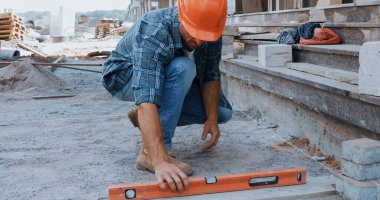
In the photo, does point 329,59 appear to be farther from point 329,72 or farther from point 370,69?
point 370,69

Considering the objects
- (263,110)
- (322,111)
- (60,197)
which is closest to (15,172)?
(60,197)

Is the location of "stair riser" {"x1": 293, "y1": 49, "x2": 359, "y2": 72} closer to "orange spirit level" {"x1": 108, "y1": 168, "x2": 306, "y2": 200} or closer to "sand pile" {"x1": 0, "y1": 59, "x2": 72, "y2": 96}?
"orange spirit level" {"x1": 108, "y1": 168, "x2": 306, "y2": 200}

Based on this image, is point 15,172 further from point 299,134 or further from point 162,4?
point 162,4

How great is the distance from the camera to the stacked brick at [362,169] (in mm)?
2330

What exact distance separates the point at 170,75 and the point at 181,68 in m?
0.08

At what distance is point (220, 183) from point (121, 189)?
1.66 feet

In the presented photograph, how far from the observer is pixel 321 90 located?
3504mm

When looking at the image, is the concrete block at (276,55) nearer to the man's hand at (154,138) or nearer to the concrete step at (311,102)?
the concrete step at (311,102)

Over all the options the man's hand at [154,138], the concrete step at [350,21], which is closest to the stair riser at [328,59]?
the concrete step at [350,21]

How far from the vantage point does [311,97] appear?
3.66 metres

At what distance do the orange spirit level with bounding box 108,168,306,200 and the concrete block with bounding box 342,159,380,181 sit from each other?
0.28 m

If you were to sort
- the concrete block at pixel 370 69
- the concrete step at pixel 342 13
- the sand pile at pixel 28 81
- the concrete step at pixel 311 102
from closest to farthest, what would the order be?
the concrete block at pixel 370 69 < the concrete step at pixel 311 102 < the concrete step at pixel 342 13 < the sand pile at pixel 28 81

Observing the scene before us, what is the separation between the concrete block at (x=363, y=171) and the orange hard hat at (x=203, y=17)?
1.01 meters

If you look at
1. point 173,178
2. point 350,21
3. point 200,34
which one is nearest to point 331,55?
point 350,21
